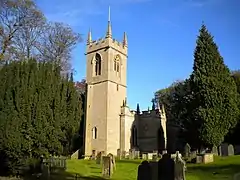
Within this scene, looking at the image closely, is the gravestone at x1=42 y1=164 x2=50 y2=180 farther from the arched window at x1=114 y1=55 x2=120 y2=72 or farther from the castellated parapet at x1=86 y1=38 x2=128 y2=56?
the castellated parapet at x1=86 y1=38 x2=128 y2=56

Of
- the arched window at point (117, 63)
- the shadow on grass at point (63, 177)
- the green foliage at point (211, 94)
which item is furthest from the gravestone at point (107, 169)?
the arched window at point (117, 63)

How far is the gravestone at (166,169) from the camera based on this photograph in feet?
36.7

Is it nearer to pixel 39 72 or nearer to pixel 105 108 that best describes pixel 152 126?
pixel 105 108

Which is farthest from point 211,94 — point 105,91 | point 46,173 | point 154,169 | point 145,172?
point 145,172

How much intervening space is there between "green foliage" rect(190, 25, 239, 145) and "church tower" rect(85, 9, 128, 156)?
37.5 feet

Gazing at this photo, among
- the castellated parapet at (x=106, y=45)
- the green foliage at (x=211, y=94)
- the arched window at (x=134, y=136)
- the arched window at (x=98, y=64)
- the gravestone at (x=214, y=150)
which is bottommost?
the gravestone at (x=214, y=150)

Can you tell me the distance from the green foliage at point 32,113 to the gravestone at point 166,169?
1164cm

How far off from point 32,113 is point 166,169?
1277 cm

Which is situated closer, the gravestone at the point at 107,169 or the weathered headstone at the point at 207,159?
the gravestone at the point at 107,169

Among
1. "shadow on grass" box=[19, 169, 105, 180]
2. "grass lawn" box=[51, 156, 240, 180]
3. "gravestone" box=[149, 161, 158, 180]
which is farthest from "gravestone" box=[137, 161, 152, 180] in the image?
"grass lawn" box=[51, 156, 240, 180]

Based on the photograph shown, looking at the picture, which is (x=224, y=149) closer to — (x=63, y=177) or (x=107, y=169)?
(x=107, y=169)

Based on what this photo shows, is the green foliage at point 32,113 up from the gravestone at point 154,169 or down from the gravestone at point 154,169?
up

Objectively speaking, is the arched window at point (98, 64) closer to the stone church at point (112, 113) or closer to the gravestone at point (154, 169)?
the stone church at point (112, 113)

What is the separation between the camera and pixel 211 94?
35156 mm
